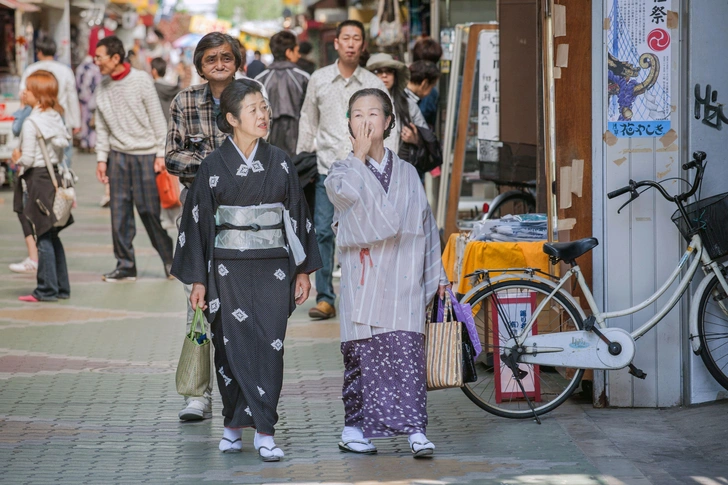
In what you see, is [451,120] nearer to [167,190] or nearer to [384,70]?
[384,70]

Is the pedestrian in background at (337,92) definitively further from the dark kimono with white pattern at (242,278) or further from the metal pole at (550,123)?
the dark kimono with white pattern at (242,278)

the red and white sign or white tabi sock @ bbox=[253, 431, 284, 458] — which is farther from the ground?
the red and white sign

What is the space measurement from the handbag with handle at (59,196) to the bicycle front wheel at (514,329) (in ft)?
15.7

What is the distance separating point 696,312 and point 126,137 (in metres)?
6.49

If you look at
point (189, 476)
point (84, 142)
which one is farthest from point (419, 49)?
point (84, 142)

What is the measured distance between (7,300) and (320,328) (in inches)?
126

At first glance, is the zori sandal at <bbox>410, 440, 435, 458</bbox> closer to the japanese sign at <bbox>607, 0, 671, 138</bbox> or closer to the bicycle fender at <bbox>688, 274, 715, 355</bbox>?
the bicycle fender at <bbox>688, 274, 715, 355</bbox>

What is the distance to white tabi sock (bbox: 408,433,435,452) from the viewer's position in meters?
5.33

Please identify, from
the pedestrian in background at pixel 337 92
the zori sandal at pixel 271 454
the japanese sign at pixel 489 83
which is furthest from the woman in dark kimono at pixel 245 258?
the japanese sign at pixel 489 83

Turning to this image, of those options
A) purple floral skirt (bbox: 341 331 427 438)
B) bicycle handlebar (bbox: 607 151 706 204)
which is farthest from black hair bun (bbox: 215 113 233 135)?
bicycle handlebar (bbox: 607 151 706 204)

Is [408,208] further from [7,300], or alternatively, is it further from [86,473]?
[7,300]

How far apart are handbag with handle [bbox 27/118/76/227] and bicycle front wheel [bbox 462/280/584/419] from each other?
4782 millimetres

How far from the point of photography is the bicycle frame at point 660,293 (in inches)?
237

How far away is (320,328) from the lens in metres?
8.92
